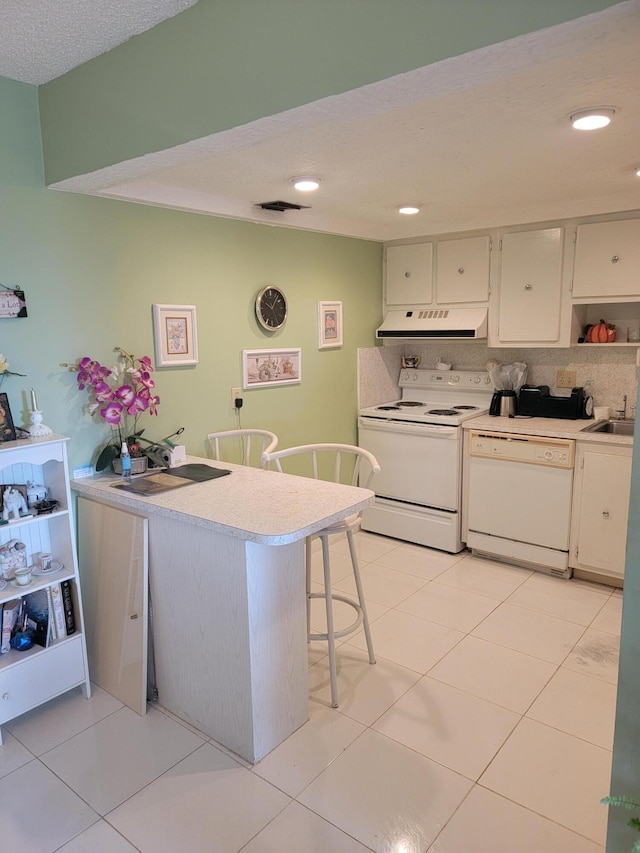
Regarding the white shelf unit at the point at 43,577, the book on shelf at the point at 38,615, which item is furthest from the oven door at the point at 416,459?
the book on shelf at the point at 38,615

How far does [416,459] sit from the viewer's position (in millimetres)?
3939

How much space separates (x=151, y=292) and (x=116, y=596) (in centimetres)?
141

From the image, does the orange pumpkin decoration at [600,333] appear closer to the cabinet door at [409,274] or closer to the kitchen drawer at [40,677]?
the cabinet door at [409,274]

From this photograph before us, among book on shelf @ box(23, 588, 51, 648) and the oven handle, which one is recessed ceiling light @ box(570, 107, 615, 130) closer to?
the oven handle

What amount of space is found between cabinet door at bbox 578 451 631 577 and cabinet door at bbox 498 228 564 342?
854 millimetres

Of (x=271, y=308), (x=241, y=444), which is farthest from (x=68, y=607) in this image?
(x=271, y=308)

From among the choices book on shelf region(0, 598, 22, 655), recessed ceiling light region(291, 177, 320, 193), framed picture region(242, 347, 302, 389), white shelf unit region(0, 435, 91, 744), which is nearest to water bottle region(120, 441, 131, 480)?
white shelf unit region(0, 435, 91, 744)

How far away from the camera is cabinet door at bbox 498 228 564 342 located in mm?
3521

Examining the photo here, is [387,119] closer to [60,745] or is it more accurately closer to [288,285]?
[288,285]

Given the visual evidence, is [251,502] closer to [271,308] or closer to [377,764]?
[377,764]

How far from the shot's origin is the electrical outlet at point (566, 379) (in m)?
3.82

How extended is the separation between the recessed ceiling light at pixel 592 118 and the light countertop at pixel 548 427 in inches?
68.6

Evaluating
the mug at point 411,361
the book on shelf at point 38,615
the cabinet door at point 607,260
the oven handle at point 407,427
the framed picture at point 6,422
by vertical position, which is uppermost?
the cabinet door at point 607,260

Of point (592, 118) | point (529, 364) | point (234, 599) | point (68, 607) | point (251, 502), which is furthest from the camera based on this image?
point (529, 364)
